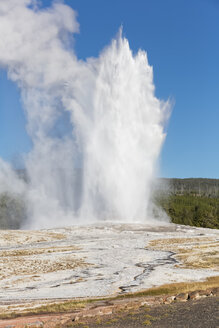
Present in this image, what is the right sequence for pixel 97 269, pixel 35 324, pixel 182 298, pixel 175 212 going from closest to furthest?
pixel 35 324 → pixel 182 298 → pixel 97 269 → pixel 175 212

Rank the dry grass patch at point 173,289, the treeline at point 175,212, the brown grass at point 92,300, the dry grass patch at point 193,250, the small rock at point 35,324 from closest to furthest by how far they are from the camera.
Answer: the small rock at point 35,324 → the brown grass at point 92,300 → the dry grass patch at point 173,289 → the dry grass patch at point 193,250 → the treeline at point 175,212

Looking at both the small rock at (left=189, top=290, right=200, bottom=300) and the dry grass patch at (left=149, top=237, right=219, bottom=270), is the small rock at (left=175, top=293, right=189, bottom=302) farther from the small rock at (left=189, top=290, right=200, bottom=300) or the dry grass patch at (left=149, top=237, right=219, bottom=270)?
the dry grass patch at (left=149, top=237, right=219, bottom=270)

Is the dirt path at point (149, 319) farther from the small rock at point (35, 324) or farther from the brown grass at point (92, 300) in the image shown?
the brown grass at point (92, 300)

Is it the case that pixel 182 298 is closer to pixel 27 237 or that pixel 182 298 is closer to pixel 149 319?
pixel 149 319

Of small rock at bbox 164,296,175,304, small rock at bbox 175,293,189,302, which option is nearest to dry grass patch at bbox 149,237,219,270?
small rock at bbox 175,293,189,302

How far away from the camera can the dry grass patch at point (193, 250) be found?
114 ft

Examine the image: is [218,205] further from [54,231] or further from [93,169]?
[54,231]

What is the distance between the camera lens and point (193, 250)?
1777 inches

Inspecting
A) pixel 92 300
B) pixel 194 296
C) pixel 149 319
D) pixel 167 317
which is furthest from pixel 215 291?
pixel 92 300

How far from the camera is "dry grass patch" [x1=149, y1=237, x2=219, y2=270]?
34809 mm

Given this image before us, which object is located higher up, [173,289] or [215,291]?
[215,291]

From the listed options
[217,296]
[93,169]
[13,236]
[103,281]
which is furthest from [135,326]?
[93,169]

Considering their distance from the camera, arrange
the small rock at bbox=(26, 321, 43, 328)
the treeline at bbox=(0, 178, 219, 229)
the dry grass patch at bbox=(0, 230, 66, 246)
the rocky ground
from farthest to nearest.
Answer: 1. the treeline at bbox=(0, 178, 219, 229)
2. the dry grass patch at bbox=(0, 230, 66, 246)
3. the rocky ground
4. the small rock at bbox=(26, 321, 43, 328)

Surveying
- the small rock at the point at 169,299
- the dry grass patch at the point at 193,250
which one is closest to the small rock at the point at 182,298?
the small rock at the point at 169,299
